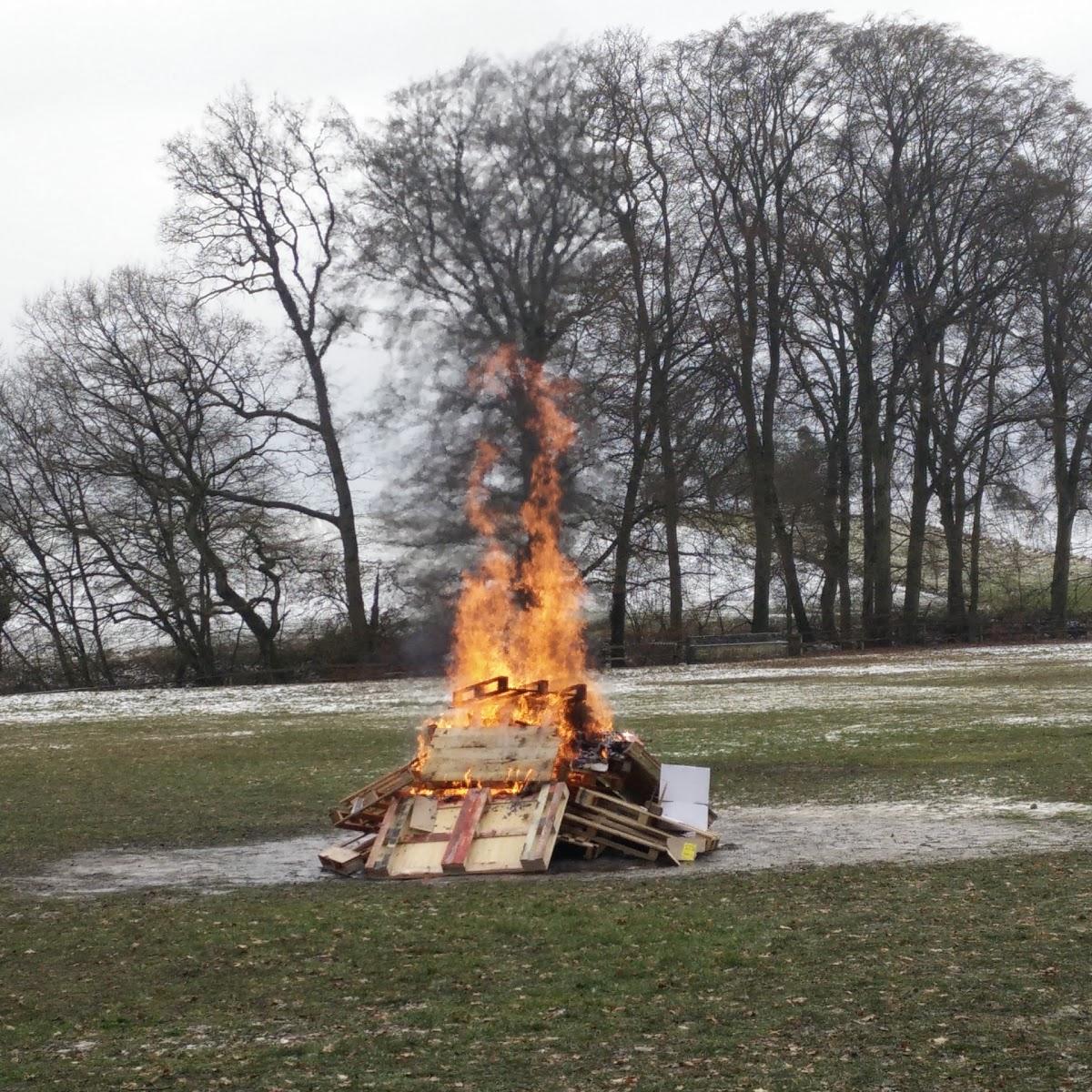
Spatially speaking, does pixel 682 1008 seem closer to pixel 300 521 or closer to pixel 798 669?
pixel 798 669

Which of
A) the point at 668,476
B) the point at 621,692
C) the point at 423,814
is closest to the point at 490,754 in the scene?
the point at 423,814

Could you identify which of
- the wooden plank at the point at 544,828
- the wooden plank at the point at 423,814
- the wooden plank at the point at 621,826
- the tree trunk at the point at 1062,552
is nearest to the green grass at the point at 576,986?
the wooden plank at the point at 544,828

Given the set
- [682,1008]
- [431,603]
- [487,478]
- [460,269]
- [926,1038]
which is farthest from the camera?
[460,269]

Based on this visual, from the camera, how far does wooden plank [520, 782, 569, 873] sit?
41.7 feet

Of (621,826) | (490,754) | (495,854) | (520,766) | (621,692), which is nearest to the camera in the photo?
(495,854)

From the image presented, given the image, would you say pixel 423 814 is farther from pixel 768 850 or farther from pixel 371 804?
pixel 768 850

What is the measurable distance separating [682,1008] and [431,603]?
22.5 m

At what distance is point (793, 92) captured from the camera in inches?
1916

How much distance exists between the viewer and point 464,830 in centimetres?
1321

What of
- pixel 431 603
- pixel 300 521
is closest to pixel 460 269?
pixel 300 521

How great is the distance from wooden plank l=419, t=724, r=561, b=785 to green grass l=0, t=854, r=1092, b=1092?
1.82 m

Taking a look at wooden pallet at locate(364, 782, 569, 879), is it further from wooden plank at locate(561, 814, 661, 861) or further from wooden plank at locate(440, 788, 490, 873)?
wooden plank at locate(561, 814, 661, 861)

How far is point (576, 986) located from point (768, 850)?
17.0 feet

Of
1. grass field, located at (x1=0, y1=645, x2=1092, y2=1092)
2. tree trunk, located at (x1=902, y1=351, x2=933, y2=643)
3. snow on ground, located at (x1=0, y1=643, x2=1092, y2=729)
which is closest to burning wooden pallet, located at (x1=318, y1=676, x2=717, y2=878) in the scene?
grass field, located at (x1=0, y1=645, x2=1092, y2=1092)
